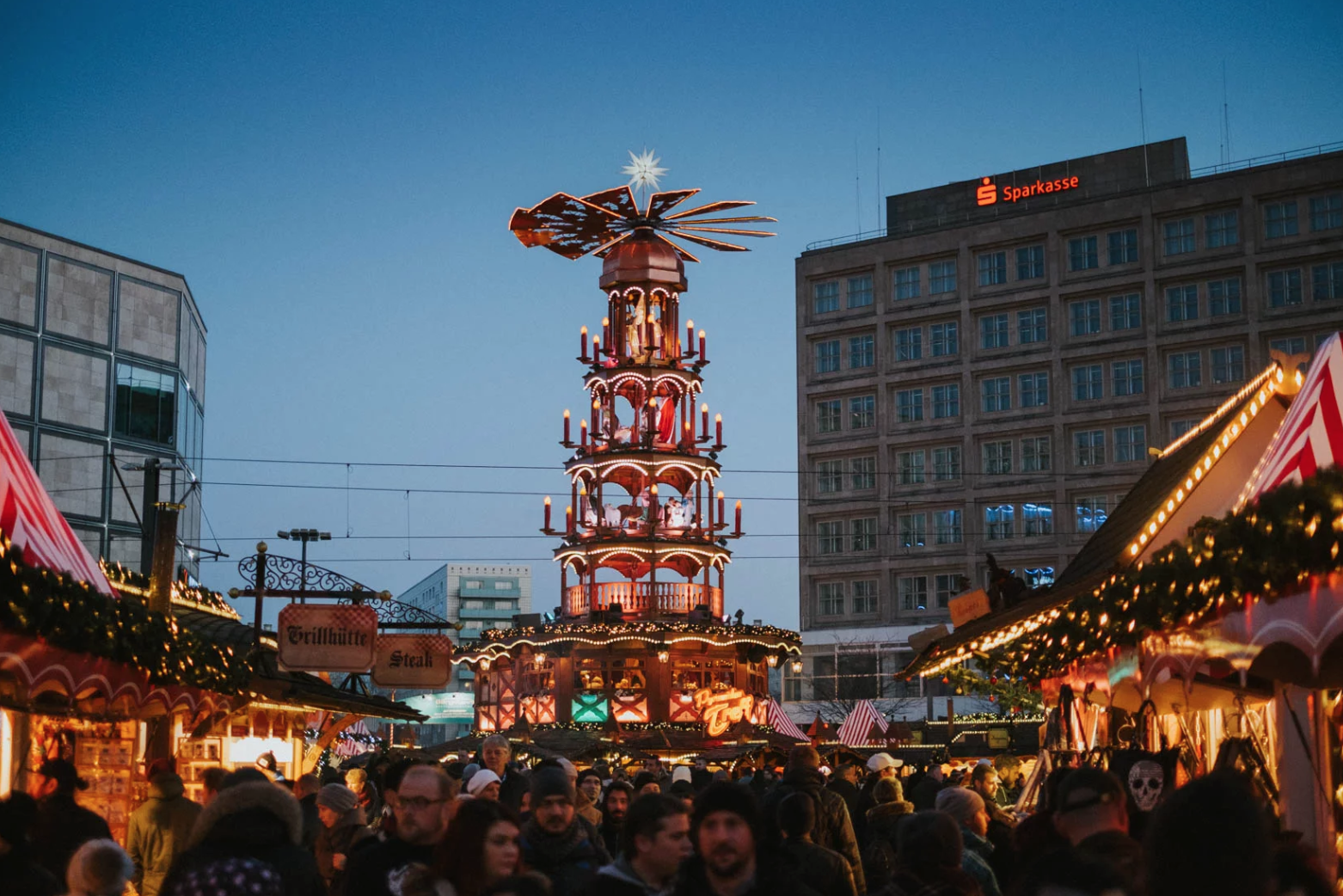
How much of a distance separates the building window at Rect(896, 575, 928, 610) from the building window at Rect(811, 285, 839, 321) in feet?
42.5

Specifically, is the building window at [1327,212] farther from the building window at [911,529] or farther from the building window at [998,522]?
the building window at [911,529]

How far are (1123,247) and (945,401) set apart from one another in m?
10.4

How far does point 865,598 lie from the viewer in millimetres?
82188

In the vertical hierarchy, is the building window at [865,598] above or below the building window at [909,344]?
below

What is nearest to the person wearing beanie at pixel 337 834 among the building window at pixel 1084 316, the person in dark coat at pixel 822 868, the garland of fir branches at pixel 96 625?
the garland of fir branches at pixel 96 625

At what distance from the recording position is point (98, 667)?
11898mm

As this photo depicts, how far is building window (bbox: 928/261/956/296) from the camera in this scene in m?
81.9

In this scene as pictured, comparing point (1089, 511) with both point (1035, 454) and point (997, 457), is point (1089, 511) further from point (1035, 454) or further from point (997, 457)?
point (997, 457)

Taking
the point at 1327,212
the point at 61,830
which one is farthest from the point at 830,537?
the point at 61,830

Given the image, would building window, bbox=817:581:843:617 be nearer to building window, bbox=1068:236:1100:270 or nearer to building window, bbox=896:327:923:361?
building window, bbox=896:327:923:361

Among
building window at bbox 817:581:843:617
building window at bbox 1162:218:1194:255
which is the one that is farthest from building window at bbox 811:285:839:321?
building window at bbox 1162:218:1194:255

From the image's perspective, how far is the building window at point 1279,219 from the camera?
7494 cm

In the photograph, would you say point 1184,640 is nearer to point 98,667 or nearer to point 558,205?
point 98,667

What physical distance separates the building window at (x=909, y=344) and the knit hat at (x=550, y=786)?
7521 cm
